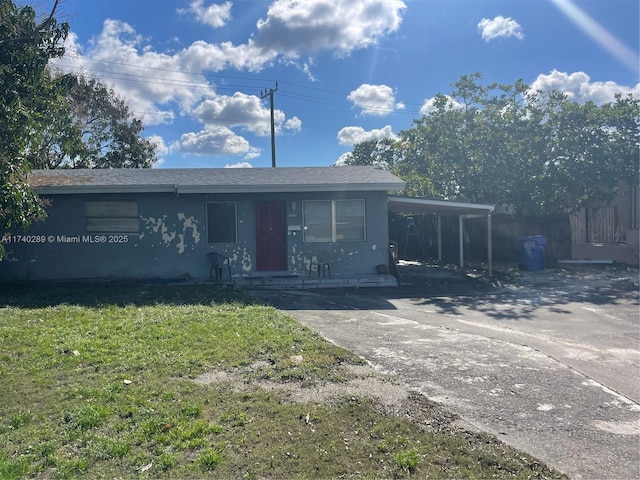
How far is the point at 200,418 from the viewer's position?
3.83 m

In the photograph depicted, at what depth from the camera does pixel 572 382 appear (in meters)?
4.94


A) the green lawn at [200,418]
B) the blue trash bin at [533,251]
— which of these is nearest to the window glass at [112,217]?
the green lawn at [200,418]

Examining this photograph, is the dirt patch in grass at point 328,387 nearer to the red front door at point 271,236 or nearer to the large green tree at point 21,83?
the large green tree at point 21,83

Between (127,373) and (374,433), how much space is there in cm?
268

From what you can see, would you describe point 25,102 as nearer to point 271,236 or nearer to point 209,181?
point 209,181

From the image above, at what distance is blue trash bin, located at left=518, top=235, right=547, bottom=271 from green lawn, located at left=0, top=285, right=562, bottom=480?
33.9 feet

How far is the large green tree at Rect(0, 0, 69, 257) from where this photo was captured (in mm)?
6523

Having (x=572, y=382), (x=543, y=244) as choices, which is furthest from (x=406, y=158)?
(x=572, y=382)

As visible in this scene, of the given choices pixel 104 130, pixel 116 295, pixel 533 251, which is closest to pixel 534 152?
pixel 533 251

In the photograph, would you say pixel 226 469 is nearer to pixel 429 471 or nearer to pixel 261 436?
pixel 261 436

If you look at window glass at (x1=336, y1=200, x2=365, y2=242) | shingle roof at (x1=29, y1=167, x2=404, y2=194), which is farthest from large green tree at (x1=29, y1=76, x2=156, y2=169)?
window glass at (x1=336, y1=200, x2=365, y2=242)

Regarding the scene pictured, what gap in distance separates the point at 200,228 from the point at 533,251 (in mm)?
9861

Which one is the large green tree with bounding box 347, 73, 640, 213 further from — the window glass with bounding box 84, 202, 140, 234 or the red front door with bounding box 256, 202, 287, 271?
the window glass with bounding box 84, 202, 140, 234

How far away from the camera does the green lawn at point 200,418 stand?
3178 millimetres
